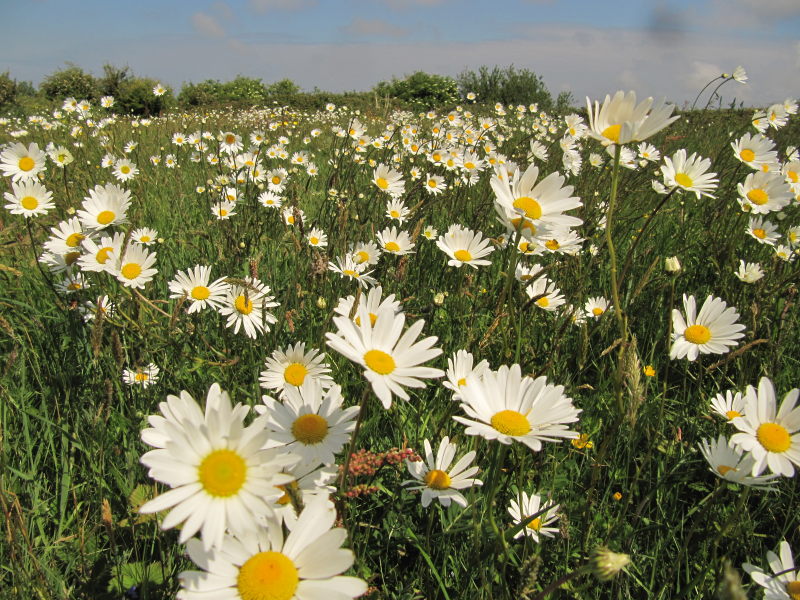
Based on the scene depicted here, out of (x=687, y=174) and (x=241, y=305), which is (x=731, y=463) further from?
(x=241, y=305)

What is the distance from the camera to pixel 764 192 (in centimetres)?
278

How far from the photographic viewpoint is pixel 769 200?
277 cm

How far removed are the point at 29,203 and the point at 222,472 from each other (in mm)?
2372

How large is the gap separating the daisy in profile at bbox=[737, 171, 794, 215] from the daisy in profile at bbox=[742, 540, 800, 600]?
2.12 m

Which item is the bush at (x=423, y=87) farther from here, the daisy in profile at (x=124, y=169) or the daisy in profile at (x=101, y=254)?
the daisy in profile at (x=101, y=254)

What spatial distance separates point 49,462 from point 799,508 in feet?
8.34

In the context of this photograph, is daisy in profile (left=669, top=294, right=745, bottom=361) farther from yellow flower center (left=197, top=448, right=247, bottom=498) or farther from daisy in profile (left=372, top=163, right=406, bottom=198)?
daisy in profile (left=372, top=163, right=406, bottom=198)

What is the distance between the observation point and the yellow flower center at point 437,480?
133 cm

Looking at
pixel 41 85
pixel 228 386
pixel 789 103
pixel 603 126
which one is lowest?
pixel 228 386

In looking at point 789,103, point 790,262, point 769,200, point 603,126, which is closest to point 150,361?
point 603,126

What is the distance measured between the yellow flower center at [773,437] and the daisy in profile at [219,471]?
1.18 metres

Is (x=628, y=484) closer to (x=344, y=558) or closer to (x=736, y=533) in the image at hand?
(x=736, y=533)

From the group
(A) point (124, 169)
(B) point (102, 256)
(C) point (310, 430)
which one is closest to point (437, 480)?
(C) point (310, 430)

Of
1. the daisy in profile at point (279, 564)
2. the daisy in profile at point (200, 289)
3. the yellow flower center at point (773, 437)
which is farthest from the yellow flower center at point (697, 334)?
the daisy in profile at point (200, 289)
